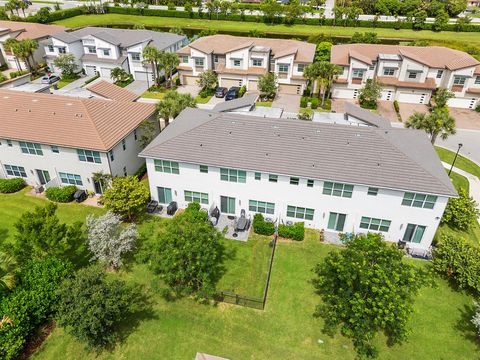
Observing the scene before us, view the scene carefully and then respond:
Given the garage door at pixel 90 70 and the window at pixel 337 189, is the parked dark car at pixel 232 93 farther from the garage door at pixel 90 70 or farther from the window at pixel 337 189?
the window at pixel 337 189

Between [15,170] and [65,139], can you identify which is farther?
[15,170]

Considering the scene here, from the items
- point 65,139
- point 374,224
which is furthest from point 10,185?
point 374,224

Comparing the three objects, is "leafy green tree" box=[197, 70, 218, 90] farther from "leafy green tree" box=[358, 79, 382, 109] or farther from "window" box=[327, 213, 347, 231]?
"window" box=[327, 213, 347, 231]

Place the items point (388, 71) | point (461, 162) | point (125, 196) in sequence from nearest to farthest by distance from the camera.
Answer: point (125, 196) → point (461, 162) → point (388, 71)

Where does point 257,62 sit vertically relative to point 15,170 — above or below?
above

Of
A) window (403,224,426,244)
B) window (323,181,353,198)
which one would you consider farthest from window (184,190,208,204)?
window (403,224,426,244)

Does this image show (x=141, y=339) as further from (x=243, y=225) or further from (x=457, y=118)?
(x=457, y=118)

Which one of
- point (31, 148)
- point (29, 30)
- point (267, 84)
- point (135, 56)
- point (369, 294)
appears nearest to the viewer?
point (369, 294)

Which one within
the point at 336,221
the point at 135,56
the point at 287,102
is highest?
the point at 135,56

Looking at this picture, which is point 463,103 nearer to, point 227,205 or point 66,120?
point 227,205
